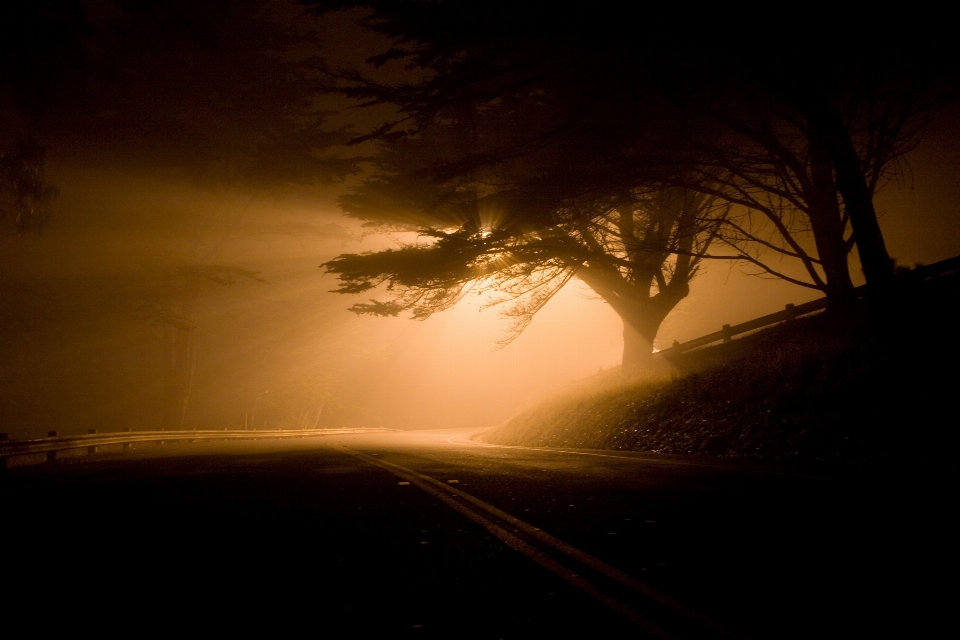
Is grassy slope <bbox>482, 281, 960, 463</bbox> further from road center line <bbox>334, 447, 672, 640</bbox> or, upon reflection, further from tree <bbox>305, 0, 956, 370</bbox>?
road center line <bbox>334, 447, 672, 640</bbox>

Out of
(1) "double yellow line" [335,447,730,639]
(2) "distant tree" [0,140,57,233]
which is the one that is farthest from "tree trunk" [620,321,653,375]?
(2) "distant tree" [0,140,57,233]

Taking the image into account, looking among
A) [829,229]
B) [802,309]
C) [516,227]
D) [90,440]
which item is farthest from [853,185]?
[90,440]

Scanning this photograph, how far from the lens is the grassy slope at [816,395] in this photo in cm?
999

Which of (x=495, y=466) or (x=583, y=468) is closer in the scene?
(x=583, y=468)

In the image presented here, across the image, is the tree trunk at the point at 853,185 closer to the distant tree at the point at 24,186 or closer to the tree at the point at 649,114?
the tree at the point at 649,114

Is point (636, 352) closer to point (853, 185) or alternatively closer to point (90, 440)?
point (853, 185)

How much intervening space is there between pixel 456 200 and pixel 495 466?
9.64m

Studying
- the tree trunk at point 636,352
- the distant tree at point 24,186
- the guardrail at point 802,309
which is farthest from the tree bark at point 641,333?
the distant tree at point 24,186

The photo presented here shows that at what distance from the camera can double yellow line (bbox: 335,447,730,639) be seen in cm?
290

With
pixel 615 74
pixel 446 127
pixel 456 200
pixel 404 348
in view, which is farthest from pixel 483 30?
pixel 404 348

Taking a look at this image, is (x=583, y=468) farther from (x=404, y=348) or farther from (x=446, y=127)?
(x=404, y=348)

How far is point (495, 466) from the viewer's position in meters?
10.2

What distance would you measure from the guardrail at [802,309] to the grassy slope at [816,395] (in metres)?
0.36

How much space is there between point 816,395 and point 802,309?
727 centimetres
